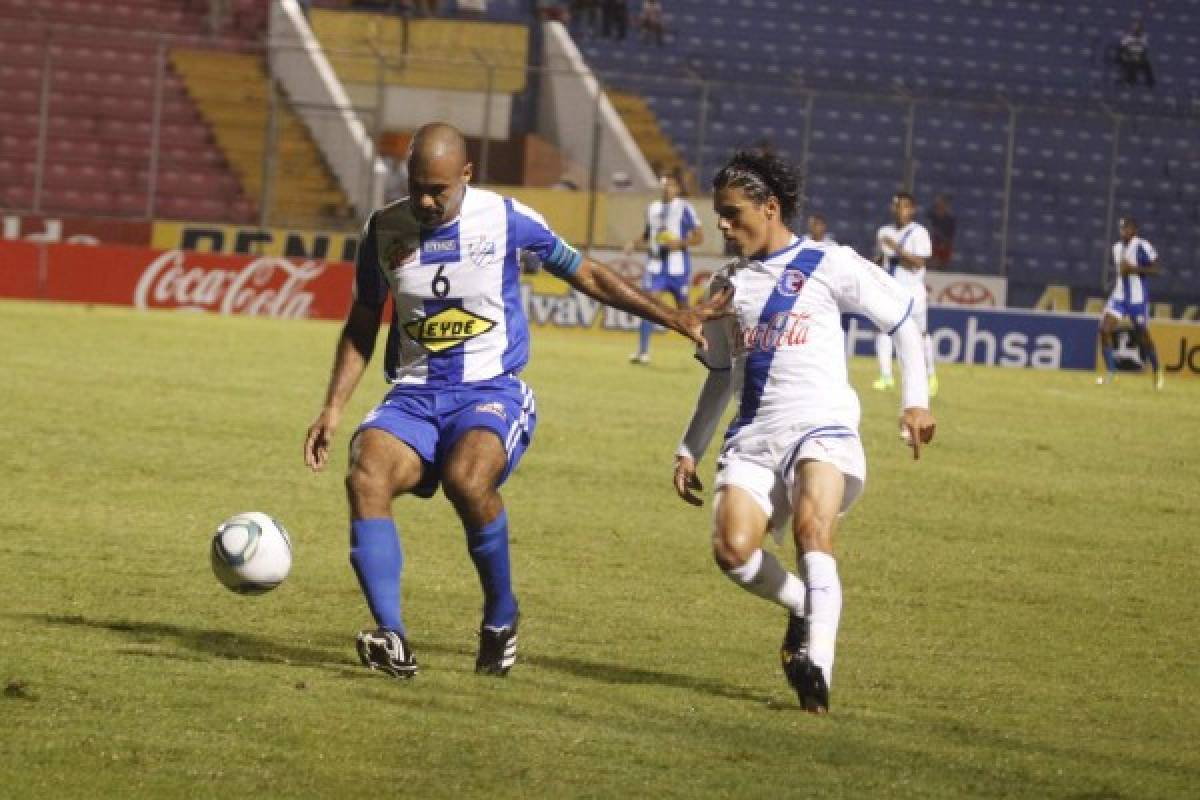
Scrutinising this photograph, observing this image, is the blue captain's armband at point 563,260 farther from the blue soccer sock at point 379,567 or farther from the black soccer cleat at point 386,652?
the black soccer cleat at point 386,652

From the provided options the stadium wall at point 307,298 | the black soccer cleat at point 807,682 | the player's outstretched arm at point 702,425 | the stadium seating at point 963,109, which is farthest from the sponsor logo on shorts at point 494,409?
the stadium seating at point 963,109

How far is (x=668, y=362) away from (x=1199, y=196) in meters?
15.5

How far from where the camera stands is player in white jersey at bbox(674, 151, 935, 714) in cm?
784

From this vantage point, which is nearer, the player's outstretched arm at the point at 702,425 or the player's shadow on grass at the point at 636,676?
the player's shadow on grass at the point at 636,676

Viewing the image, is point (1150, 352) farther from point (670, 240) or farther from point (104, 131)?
point (104, 131)

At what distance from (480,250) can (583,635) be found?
1778mm

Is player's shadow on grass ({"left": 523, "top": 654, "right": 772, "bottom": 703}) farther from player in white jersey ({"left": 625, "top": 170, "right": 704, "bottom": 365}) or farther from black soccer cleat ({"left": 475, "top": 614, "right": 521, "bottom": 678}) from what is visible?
player in white jersey ({"left": 625, "top": 170, "right": 704, "bottom": 365})

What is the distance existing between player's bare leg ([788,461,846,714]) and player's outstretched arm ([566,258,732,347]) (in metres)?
0.60

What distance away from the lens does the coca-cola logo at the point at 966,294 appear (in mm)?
36188

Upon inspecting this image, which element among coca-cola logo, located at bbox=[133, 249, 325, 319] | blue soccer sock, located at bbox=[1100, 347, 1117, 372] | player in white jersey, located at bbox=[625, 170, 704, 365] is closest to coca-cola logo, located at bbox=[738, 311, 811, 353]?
player in white jersey, located at bbox=[625, 170, 704, 365]

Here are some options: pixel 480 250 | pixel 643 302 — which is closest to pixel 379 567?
pixel 480 250

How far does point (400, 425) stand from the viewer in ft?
26.2

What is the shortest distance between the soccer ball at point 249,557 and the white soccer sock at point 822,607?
6.46 ft

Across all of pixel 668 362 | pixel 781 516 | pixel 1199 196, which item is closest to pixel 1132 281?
pixel 668 362
